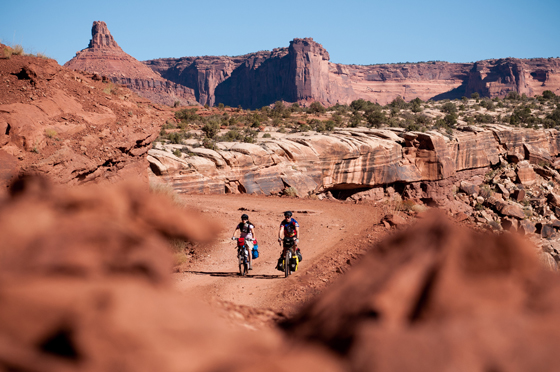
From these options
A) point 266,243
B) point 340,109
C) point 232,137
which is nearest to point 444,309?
point 266,243

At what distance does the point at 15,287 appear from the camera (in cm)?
122

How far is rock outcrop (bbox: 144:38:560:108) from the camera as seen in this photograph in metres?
104

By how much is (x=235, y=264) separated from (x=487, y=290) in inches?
392

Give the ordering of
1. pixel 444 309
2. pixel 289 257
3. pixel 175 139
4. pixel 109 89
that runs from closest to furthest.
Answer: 1. pixel 444 309
2. pixel 289 257
3. pixel 109 89
4. pixel 175 139

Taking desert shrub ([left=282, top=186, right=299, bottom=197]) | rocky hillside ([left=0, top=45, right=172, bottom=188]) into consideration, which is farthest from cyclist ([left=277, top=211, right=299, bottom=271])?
desert shrub ([left=282, top=186, right=299, bottom=197])

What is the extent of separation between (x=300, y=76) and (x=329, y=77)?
37.6 ft

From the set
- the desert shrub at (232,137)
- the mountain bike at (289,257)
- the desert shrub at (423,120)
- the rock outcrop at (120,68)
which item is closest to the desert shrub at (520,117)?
the desert shrub at (423,120)

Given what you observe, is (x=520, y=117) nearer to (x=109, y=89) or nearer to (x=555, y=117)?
(x=555, y=117)

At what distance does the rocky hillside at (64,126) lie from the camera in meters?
7.16

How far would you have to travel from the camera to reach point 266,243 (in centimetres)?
1276

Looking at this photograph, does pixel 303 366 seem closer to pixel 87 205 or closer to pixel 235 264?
pixel 87 205

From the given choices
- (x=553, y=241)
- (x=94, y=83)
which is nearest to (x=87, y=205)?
(x=94, y=83)

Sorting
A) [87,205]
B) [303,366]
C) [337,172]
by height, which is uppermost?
[87,205]

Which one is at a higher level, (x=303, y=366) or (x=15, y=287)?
(x=15, y=287)
